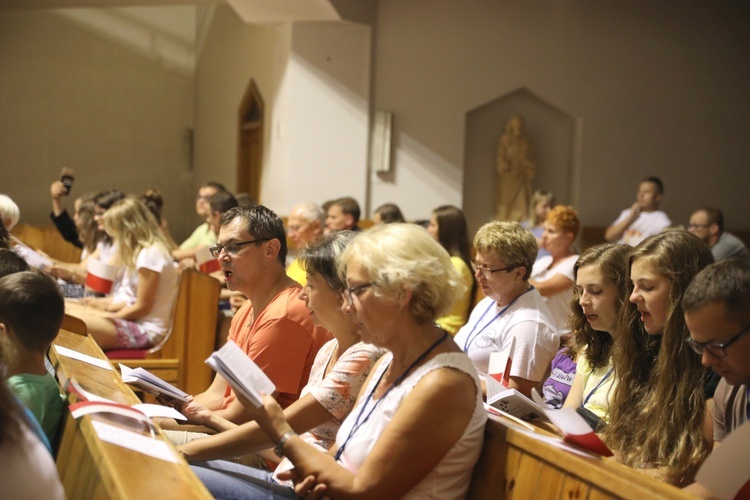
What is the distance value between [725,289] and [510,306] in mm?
1559

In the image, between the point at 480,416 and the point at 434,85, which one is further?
the point at 434,85

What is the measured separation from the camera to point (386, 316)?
7.33ft

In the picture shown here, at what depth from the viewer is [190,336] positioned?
5.36 metres

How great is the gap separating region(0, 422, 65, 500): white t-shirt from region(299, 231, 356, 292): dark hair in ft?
3.68

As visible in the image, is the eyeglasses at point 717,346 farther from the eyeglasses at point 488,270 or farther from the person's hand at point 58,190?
the person's hand at point 58,190

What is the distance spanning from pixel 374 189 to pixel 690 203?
3675 millimetres

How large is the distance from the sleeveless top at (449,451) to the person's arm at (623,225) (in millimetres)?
7515

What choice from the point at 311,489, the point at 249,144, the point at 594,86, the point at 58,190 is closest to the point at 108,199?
the point at 58,190

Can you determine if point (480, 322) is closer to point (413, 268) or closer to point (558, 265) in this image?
point (413, 268)

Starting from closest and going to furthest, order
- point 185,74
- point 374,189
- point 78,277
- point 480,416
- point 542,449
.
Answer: point 542,449
point 480,416
point 78,277
point 374,189
point 185,74

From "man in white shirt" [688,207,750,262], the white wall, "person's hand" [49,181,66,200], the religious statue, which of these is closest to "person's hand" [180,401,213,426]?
"person's hand" [49,181,66,200]

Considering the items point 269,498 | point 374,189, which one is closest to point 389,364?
point 269,498

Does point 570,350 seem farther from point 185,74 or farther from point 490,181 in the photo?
point 185,74

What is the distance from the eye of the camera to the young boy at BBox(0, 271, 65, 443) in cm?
234
